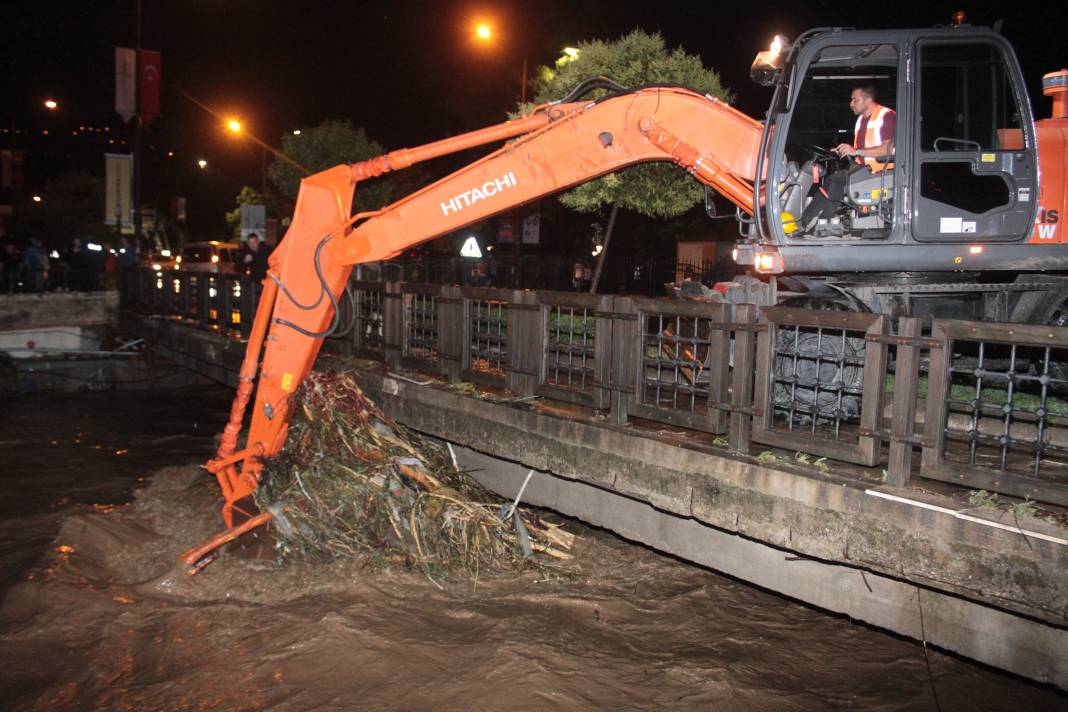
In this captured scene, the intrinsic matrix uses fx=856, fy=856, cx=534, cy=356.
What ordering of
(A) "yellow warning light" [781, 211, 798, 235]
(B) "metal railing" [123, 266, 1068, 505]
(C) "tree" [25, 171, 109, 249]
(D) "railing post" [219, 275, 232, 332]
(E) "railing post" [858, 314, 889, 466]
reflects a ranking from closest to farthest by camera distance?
(B) "metal railing" [123, 266, 1068, 505]
(E) "railing post" [858, 314, 889, 466]
(A) "yellow warning light" [781, 211, 798, 235]
(D) "railing post" [219, 275, 232, 332]
(C) "tree" [25, 171, 109, 249]

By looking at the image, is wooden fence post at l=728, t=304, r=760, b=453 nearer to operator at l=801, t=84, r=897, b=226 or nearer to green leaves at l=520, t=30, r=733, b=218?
operator at l=801, t=84, r=897, b=226

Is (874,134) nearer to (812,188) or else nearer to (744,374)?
(812,188)

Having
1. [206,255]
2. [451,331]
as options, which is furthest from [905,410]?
[206,255]

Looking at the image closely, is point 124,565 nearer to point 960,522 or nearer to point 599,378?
point 599,378

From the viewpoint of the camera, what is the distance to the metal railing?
4.79 meters

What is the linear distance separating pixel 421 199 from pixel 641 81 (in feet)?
16.5

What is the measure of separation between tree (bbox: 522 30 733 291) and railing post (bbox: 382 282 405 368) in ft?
9.56

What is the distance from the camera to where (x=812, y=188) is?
6.21 m

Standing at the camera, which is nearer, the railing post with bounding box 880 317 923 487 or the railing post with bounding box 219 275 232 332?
the railing post with bounding box 880 317 923 487

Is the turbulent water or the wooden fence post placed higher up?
the wooden fence post

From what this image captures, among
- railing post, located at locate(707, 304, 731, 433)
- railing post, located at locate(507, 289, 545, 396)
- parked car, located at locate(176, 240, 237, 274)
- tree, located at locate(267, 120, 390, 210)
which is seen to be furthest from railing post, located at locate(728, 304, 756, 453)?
parked car, located at locate(176, 240, 237, 274)

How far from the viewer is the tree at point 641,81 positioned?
Answer: 1101 cm

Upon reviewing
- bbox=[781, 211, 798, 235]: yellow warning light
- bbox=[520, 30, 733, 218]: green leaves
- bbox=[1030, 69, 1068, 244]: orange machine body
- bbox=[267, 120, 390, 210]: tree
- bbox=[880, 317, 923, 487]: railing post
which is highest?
bbox=[267, 120, 390, 210]: tree

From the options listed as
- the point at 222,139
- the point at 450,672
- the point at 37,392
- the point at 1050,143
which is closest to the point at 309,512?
the point at 450,672
